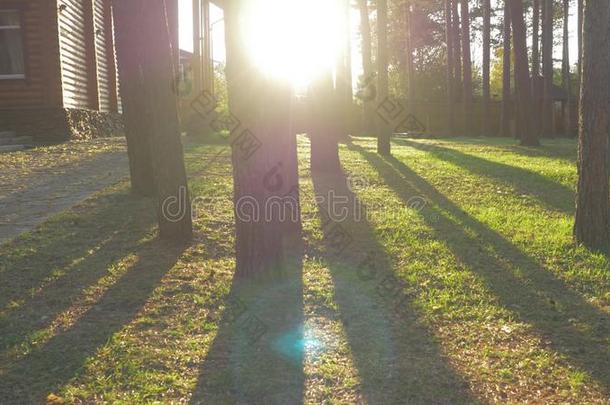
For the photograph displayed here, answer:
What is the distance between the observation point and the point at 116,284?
5.42m

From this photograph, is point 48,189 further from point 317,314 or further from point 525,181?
point 525,181

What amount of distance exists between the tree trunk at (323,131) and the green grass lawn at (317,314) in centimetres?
348

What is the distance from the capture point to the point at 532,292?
523 centimetres

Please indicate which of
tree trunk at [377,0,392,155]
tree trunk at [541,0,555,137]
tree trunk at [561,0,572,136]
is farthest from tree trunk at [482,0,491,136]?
tree trunk at [377,0,392,155]

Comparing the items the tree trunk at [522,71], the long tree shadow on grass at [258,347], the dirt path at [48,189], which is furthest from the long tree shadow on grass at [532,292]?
the tree trunk at [522,71]

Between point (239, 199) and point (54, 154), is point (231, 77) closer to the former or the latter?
point (239, 199)

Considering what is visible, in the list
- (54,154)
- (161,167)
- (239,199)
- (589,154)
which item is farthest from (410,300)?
(54,154)

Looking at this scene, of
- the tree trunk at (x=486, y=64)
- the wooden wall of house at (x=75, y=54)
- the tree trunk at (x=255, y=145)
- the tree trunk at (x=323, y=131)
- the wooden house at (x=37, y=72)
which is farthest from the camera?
the tree trunk at (x=486, y=64)

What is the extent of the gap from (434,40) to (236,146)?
151 ft

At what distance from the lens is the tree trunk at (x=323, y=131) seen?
1162cm

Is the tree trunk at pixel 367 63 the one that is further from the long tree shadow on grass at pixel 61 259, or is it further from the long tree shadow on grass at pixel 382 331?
the long tree shadow on grass at pixel 382 331

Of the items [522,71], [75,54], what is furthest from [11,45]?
[522,71]

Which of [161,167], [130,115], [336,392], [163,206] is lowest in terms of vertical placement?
[336,392]

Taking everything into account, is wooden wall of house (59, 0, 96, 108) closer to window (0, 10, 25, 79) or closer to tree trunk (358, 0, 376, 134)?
window (0, 10, 25, 79)
